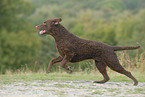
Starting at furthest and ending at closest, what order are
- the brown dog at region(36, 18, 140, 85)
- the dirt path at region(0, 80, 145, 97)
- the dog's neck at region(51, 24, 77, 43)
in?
the dog's neck at region(51, 24, 77, 43) < the brown dog at region(36, 18, 140, 85) < the dirt path at region(0, 80, 145, 97)

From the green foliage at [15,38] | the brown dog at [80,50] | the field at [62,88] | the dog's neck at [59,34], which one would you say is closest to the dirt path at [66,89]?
the field at [62,88]

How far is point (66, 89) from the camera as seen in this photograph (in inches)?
320

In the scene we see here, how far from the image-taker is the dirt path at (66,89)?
24.5ft

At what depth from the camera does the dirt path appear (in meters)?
7.45

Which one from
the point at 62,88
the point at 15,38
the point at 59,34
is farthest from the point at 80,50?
the point at 15,38

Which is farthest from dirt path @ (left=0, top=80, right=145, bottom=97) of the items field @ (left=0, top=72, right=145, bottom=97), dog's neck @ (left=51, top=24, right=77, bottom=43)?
dog's neck @ (left=51, top=24, right=77, bottom=43)

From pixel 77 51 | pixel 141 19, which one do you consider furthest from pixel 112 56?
pixel 141 19

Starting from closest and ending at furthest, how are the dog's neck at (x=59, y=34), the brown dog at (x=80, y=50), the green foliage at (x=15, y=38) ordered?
the brown dog at (x=80, y=50), the dog's neck at (x=59, y=34), the green foliage at (x=15, y=38)

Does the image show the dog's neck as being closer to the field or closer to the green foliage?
the field

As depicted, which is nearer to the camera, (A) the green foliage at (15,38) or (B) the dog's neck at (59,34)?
(B) the dog's neck at (59,34)

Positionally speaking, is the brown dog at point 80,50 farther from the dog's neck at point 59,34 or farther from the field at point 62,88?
the field at point 62,88

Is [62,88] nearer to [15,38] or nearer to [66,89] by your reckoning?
[66,89]

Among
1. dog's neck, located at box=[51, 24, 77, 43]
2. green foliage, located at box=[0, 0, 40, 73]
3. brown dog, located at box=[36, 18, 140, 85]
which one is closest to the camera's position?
brown dog, located at box=[36, 18, 140, 85]

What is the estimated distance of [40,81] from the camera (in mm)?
9625
